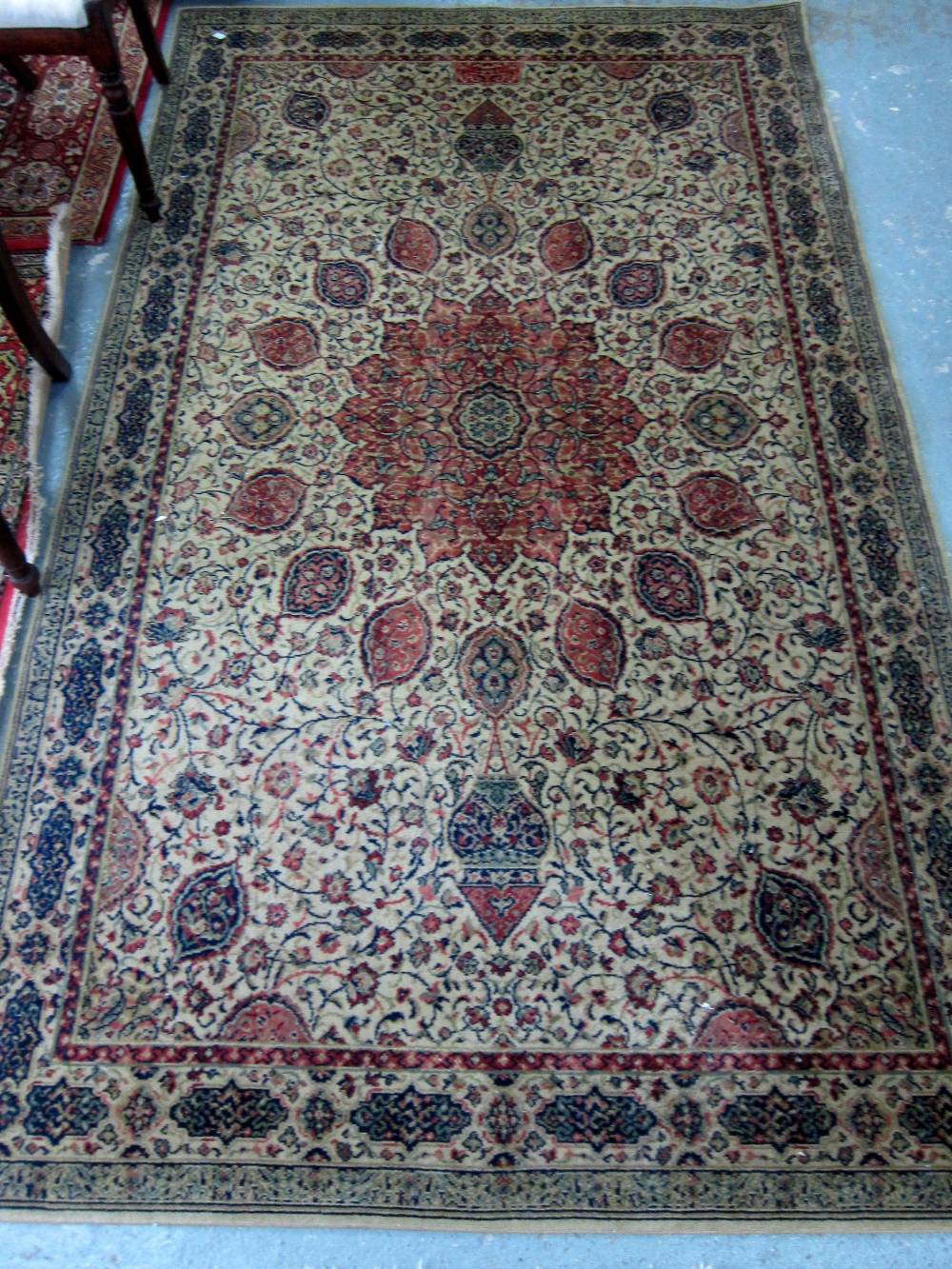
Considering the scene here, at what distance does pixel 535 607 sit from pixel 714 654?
0.30 m

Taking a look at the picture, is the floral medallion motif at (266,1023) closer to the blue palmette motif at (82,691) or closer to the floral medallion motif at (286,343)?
the blue palmette motif at (82,691)

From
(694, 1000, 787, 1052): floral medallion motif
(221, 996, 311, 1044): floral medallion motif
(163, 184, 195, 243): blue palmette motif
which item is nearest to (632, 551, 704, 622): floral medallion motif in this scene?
(694, 1000, 787, 1052): floral medallion motif

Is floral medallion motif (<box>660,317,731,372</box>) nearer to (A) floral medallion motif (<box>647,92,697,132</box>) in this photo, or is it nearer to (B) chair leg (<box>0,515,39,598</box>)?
(A) floral medallion motif (<box>647,92,697,132</box>)

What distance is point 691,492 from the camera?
1.68 m

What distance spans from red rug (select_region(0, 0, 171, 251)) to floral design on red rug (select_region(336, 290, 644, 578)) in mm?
717

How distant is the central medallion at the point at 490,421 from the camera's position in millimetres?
1730

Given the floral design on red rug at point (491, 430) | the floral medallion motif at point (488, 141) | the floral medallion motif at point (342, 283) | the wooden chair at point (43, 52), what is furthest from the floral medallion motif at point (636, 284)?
the wooden chair at point (43, 52)

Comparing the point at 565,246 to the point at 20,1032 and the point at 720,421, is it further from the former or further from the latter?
the point at 20,1032

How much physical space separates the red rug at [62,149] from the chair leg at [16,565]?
78 centimetres

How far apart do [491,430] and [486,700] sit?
0.54 m

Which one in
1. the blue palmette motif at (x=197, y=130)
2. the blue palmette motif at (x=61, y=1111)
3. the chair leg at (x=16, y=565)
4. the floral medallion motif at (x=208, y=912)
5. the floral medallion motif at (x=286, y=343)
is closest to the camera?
the blue palmette motif at (x=61, y=1111)

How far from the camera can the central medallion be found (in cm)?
173

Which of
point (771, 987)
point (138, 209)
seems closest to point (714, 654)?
point (771, 987)

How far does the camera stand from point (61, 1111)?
1214mm
